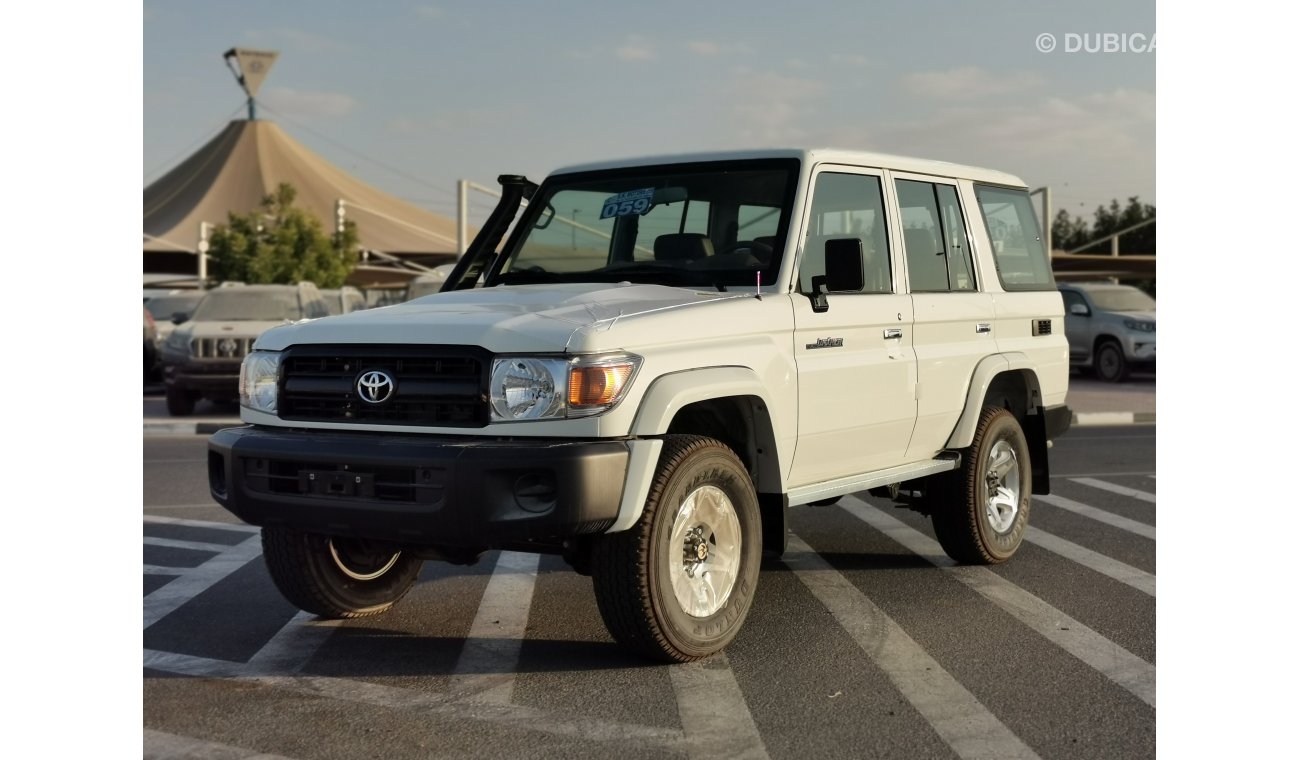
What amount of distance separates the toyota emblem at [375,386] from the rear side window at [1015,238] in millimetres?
3761

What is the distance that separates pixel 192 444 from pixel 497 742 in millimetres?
10994

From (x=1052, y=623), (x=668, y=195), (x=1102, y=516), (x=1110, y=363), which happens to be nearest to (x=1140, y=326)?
(x=1110, y=363)

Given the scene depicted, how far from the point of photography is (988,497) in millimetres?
7293

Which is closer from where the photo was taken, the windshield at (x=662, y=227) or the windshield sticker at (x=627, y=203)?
the windshield at (x=662, y=227)

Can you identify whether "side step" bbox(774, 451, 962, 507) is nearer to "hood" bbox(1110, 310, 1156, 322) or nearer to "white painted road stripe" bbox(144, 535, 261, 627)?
"white painted road stripe" bbox(144, 535, 261, 627)

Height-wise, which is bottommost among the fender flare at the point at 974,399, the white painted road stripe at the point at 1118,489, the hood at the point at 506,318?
the white painted road stripe at the point at 1118,489

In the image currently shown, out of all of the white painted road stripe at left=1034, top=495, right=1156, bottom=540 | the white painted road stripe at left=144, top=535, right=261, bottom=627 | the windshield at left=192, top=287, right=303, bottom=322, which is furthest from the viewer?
the windshield at left=192, top=287, right=303, bottom=322

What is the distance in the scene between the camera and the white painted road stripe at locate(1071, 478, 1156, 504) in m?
Answer: 9.92

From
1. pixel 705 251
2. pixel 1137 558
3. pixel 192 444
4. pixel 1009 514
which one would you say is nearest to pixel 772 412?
pixel 705 251

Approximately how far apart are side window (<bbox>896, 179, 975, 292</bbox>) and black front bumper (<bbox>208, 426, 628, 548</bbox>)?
2.48 meters

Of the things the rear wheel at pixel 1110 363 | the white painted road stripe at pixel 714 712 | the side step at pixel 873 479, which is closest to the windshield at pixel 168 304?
the rear wheel at pixel 1110 363

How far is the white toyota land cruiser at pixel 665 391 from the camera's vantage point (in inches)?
191

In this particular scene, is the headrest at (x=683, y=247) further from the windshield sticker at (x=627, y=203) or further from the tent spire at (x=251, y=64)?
the tent spire at (x=251, y=64)

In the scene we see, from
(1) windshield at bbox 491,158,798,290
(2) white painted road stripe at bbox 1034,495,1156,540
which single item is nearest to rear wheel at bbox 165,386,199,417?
(2) white painted road stripe at bbox 1034,495,1156,540
